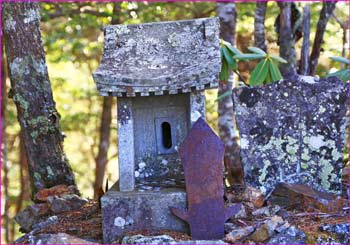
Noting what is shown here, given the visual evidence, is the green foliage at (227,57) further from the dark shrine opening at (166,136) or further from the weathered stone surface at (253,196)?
the weathered stone surface at (253,196)

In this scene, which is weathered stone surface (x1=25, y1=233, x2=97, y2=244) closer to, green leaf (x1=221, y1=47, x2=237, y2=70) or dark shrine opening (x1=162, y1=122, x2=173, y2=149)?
dark shrine opening (x1=162, y1=122, x2=173, y2=149)

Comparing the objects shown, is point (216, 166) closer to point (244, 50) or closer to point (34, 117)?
point (34, 117)

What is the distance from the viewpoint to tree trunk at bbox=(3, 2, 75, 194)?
20.2 ft

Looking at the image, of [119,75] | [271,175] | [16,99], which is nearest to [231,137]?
[271,175]

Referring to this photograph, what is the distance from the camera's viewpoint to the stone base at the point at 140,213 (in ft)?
15.2

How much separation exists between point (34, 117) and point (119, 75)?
2021 millimetres

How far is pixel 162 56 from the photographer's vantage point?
499 cm

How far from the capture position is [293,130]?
5598mm

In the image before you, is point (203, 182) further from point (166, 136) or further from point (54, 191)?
point (54, 191)

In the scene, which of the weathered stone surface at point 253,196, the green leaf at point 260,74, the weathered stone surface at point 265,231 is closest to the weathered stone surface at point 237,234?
the weathered stone surface at point 265,231

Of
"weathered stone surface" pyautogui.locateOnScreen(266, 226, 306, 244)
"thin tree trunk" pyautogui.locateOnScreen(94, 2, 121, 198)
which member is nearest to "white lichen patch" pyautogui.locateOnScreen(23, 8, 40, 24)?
"weathered stone surface" pyautogui.locateOnScreen(266, 226, 306, 244)

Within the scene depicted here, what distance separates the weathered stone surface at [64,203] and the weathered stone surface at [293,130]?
1.74 metres

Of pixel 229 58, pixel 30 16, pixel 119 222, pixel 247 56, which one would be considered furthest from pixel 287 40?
pixel 119 222

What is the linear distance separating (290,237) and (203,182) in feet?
2.59
